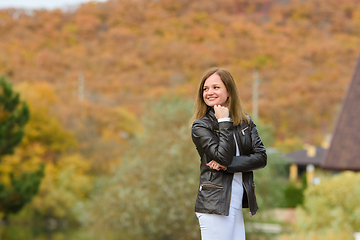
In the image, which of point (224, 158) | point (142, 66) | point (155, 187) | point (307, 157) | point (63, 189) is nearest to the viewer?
point (224, 158)

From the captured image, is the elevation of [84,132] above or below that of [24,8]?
below

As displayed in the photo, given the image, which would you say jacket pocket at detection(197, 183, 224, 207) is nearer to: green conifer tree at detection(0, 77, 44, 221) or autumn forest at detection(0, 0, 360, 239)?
green conifer tree at detection(0, 77, 44, 221)

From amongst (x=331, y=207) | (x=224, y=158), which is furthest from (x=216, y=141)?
(x=331, y=207)

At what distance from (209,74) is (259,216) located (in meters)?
16.8

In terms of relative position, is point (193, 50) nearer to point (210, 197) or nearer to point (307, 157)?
point (307, 157)

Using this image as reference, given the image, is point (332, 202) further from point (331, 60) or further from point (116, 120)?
point (331, 60)

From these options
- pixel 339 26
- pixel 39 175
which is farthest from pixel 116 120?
pixel 339 26

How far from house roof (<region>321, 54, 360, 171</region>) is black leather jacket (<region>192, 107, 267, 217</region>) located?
6609 mm

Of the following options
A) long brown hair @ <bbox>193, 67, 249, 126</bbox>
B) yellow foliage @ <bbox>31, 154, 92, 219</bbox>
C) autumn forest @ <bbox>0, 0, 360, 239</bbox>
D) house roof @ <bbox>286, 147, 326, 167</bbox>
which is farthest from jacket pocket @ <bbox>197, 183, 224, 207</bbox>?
house roof @ <bbox>286, 147, 326, 167</bbox>

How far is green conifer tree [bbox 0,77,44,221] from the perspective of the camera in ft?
59.8

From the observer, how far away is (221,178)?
2758 millimetres

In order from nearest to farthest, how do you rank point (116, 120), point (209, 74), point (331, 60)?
1. point (209, 74)
2. point (116, 120)
3. point (331, 60)

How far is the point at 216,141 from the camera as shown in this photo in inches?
108

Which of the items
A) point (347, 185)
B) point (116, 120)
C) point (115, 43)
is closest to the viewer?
point (347, 185)
